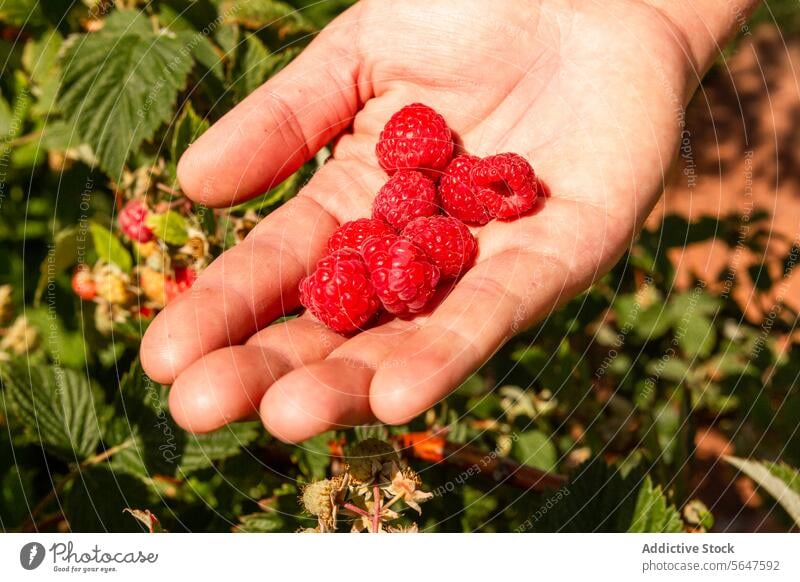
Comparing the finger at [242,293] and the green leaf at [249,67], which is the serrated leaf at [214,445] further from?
the green leaf at [249,67]

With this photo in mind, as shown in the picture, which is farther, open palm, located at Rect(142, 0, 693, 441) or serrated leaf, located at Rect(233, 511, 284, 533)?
serrated leaf, located at Rect(233, 511, 284, 533)

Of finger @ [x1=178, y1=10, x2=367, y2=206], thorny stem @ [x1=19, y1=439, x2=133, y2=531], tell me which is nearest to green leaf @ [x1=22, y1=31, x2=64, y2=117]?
finger @ [x1=178, y1=10, x2=367, y2=206]

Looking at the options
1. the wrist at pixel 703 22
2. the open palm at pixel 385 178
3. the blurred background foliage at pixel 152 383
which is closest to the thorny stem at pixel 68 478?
the blurred background foliage at pixel 152 383

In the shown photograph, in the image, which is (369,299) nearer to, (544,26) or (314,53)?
(314,53)
